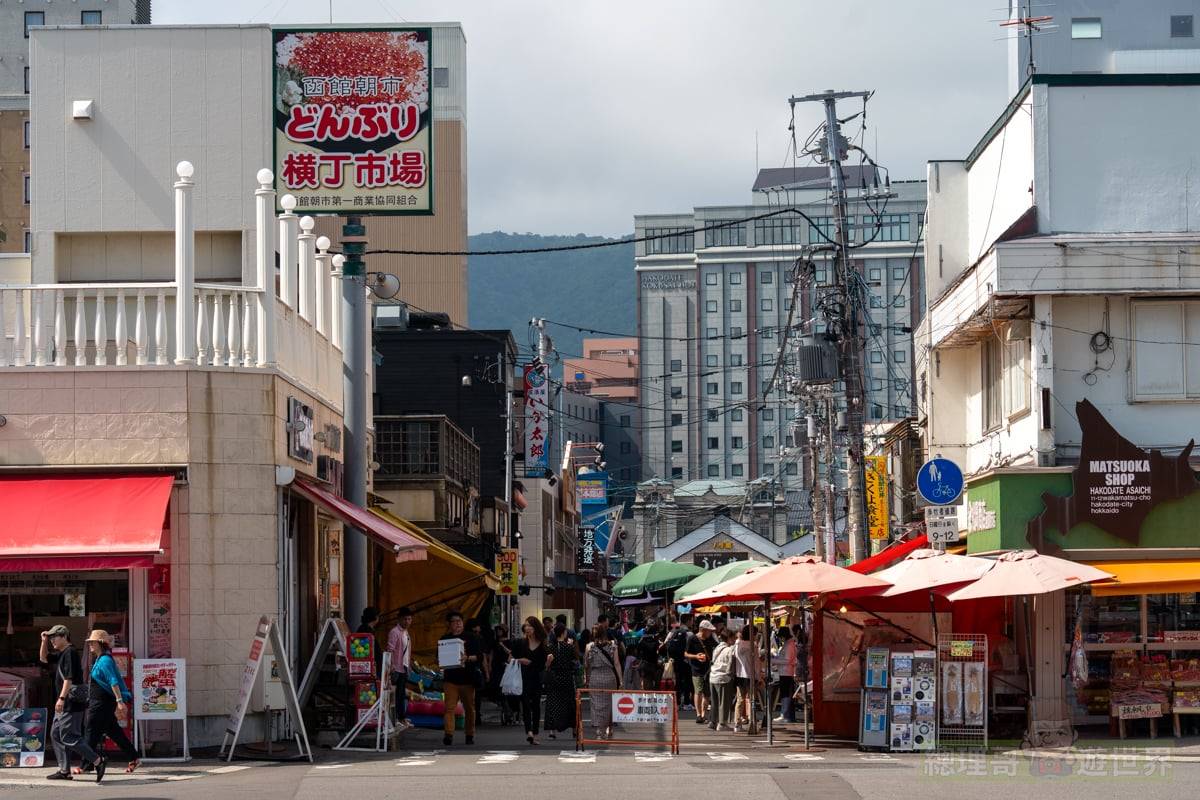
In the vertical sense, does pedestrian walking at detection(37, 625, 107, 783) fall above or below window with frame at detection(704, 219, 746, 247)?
below

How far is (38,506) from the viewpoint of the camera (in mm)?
18281

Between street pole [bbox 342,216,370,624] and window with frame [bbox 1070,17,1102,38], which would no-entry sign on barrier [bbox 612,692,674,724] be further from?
window with frame [bbox 1070,17,1102,38]

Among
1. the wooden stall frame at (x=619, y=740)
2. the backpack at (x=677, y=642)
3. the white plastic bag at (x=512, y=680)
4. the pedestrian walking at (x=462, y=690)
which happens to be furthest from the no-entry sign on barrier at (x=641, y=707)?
the backpack at (x=677, y=642)

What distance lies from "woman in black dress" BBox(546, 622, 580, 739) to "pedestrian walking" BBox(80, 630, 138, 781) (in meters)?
7.66

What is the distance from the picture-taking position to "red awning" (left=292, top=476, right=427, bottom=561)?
66.8 ft

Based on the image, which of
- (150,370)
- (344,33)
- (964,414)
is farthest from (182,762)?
(964,414)

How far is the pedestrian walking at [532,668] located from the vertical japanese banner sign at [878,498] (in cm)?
1947

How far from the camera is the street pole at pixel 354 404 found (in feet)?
78.5

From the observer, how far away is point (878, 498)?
43031mm

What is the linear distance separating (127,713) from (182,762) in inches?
31.6

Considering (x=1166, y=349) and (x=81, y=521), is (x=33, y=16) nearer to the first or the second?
(x=81, y=521)

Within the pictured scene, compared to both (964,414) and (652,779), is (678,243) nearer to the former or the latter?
(964,414)

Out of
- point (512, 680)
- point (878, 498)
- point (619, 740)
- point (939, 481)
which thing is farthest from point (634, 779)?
point (878, 498)

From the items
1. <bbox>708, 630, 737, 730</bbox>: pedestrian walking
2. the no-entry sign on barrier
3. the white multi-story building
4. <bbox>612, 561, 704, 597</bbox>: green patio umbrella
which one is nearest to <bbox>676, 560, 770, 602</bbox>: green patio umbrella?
<bbox>612, 561, 704, 597</bbox>: green patio umbrella
